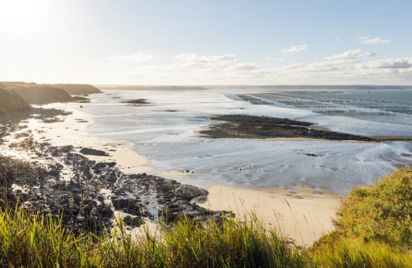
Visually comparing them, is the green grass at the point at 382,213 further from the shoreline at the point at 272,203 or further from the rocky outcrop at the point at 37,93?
the rocky outcrop at the point at 37,93

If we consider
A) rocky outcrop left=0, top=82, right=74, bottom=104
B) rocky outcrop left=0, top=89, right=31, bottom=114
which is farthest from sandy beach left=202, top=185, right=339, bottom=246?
rocky outcrop left=0, top=82, right=74, bottom=104

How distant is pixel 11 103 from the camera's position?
196ft

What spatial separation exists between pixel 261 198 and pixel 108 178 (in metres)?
8.11

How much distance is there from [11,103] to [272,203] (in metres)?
56.3

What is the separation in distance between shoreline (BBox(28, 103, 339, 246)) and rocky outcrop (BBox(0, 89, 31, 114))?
110 ft

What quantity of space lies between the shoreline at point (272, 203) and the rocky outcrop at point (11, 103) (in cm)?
3344

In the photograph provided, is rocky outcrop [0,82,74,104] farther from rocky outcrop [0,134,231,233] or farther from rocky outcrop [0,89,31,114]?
rocky outcrop [0,134,231,233]

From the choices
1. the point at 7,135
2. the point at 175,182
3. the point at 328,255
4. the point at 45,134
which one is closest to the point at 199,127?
the point at 45,134

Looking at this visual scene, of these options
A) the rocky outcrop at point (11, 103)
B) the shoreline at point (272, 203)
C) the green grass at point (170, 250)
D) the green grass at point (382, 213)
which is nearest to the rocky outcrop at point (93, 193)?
the shoreline at point (272, 203)

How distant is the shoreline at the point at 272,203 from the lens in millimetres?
12698

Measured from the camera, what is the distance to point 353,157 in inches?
1063

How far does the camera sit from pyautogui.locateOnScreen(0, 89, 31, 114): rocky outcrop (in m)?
57.3

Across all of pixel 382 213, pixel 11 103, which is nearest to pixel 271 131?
pixel 382 213

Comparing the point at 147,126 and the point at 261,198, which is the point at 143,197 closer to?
the point at 261,198
